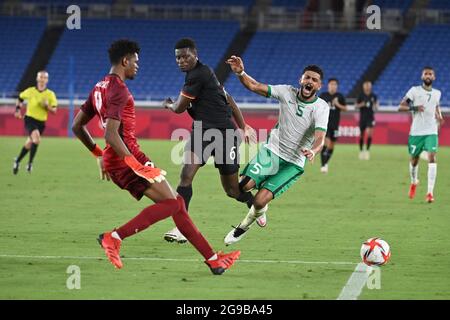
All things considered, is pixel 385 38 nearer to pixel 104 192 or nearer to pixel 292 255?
pixel 104 192

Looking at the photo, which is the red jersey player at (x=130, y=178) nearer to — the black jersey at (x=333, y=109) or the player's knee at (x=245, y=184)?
the player's knee at (x=245, y=184)

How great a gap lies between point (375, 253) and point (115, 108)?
3.08 meters

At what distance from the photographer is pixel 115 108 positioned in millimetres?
9398

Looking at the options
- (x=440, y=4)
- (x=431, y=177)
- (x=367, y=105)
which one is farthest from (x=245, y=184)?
(x=440, y=4)

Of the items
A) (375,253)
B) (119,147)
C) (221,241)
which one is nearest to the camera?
(119,147)

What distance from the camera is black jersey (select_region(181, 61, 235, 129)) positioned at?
40.0ft

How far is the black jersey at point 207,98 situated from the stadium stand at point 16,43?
116ft

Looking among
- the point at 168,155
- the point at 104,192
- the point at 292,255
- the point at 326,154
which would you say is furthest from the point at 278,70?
the point at 292,255

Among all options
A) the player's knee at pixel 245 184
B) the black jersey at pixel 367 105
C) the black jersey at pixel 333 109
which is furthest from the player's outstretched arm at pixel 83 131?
the black jersey at pixel 367 105

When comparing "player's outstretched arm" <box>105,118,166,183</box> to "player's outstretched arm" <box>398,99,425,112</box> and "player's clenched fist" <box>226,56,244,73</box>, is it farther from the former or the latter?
"player's outstretched arm" <box>398,99,425,112</box>

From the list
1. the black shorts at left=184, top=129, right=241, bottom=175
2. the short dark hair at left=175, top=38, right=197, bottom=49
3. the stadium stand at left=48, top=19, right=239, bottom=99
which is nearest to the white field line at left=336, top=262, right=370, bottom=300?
the black shorts at left=184, top=129, right=241, bottom=175

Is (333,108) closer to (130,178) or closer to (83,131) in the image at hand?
(83,131)

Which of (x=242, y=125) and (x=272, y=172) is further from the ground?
(x=242, y=125)

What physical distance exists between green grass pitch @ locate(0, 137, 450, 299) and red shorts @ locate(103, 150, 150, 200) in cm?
82
